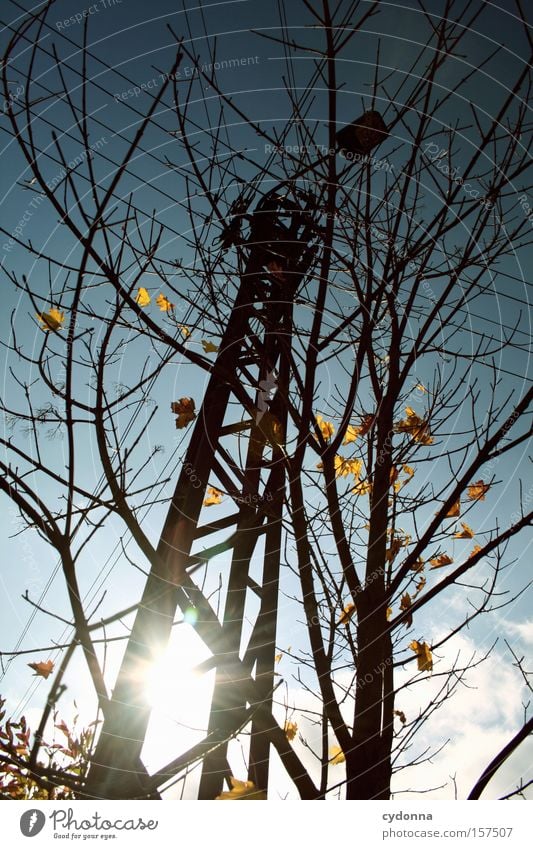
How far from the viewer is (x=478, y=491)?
2.14 metres

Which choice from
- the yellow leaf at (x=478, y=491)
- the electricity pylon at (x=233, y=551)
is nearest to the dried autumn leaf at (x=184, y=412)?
the electricity pylon at (x=233, y=551)

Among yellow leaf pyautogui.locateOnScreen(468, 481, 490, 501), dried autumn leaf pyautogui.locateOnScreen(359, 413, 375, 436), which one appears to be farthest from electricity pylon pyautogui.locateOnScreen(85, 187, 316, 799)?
yellow leaf pyautogui.locateOnScreen(468, 481, 490, 501)

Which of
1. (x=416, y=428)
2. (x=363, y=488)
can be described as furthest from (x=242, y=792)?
(x=416, y=428)

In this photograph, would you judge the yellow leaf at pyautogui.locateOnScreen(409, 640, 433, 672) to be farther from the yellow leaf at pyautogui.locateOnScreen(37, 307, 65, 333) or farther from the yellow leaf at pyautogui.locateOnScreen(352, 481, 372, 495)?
the yellow leaf at pyautogui.locateOnScreen(37, 307, 65, 333)

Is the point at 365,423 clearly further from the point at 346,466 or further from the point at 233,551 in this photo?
the point at 233,551

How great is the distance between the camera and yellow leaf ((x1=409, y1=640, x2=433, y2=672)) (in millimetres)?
1950

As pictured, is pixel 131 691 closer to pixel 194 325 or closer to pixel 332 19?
pixel 194 325

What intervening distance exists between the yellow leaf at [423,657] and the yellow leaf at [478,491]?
0.64 metres

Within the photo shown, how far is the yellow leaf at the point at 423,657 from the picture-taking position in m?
1.95

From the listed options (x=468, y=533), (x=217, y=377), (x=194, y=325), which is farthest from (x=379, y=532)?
(x=194, y=325)

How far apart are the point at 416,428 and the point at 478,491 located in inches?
14.7

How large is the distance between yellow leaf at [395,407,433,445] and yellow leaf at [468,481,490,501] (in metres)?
0.28

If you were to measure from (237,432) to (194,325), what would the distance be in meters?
0.54

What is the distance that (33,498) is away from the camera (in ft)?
4.46
